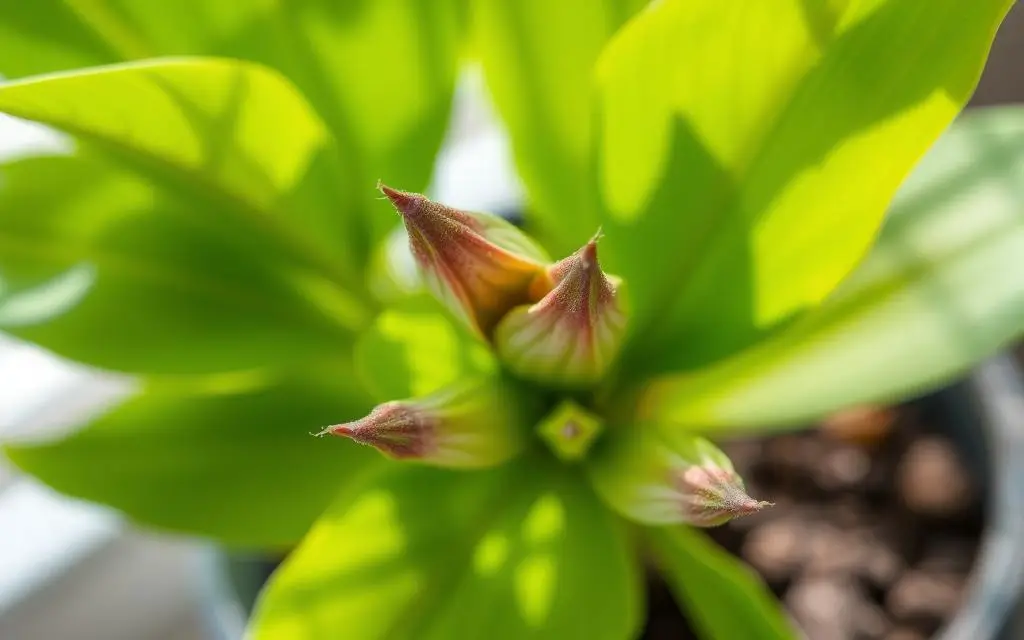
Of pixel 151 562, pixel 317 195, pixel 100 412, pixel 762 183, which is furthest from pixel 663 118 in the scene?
pixel 151 562

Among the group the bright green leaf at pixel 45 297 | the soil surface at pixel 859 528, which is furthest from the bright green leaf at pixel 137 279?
the soil surface at pixel 859 528

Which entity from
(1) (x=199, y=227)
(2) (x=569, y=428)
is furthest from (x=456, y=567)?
(1) (x=199, y=227)

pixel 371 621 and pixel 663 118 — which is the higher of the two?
pixel 663 118

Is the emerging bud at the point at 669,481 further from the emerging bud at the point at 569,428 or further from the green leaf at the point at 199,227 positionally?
the green leaf at the point at 199,227

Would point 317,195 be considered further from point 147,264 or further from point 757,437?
point 757,437

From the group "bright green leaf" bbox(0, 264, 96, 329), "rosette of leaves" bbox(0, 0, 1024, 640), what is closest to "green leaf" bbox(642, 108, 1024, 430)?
"rosette of leaves" bbox(0, 0, 1024, 640)

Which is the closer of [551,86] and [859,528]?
[551,86]

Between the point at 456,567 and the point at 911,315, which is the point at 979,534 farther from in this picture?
the point at 456,567
